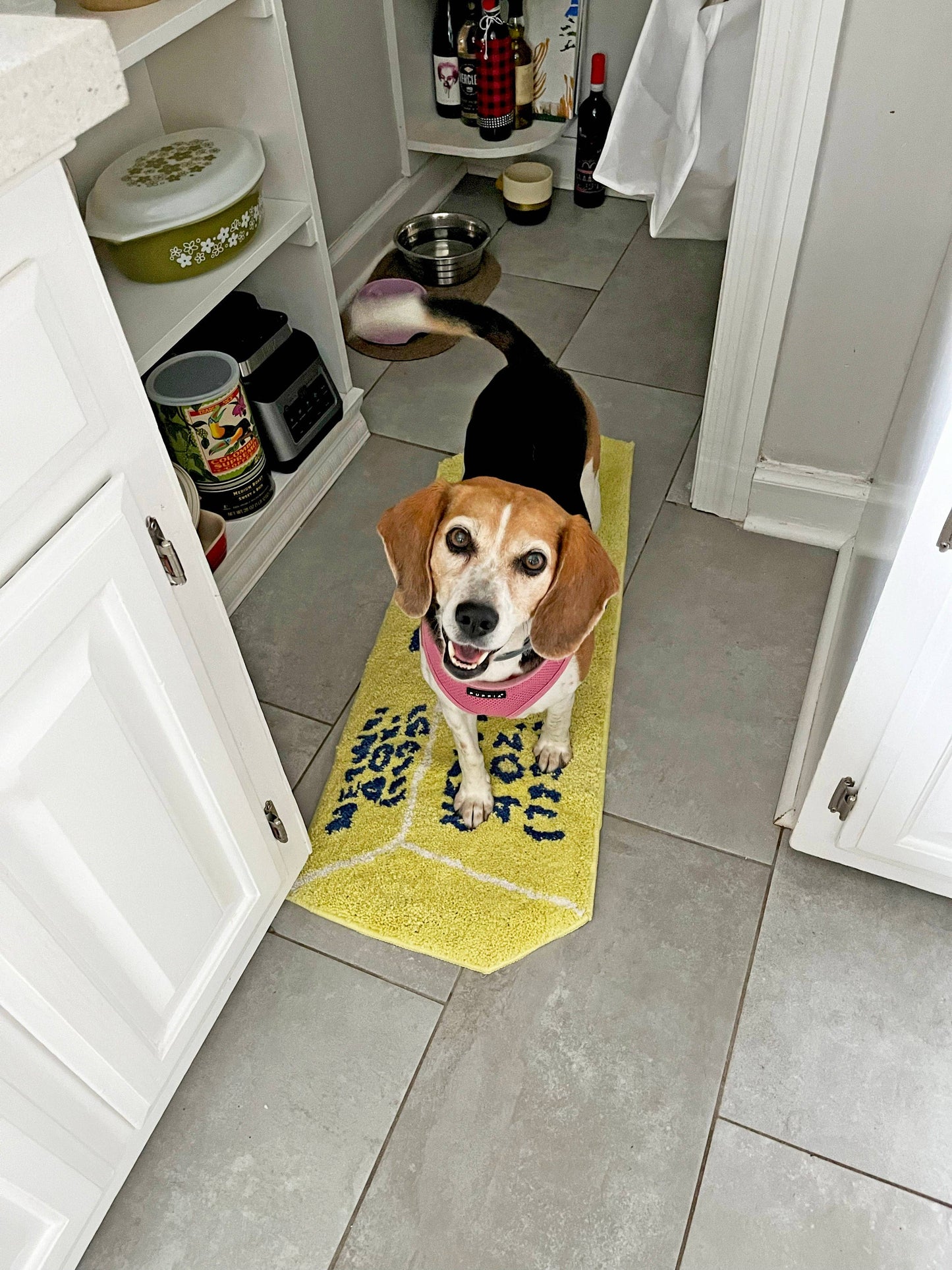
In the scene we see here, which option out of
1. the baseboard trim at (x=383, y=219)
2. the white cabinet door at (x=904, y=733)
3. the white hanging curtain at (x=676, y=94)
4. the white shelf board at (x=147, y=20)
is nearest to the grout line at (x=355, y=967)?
the white cabinet door at (x=904, y=733)

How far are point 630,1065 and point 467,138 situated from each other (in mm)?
2417

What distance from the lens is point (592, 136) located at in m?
2.79

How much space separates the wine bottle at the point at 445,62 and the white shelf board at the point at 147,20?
55.4 inches

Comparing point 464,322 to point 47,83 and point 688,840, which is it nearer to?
point 688,840

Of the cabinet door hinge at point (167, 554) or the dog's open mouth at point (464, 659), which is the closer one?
the cabinet door hinge at point (167, 554)

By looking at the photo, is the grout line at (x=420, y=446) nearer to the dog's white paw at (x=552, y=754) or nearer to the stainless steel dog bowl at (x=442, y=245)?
the stainless steel dog bowl at (x=442, y=245)

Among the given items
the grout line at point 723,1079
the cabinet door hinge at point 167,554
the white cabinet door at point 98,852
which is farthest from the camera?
the grout line at point 723,1079

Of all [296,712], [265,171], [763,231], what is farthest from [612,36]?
[296,712]

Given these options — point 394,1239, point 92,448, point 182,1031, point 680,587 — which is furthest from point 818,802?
point 92,448

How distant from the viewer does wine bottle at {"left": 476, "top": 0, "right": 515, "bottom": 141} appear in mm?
2549

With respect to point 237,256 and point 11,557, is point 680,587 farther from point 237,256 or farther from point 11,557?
point 11,557

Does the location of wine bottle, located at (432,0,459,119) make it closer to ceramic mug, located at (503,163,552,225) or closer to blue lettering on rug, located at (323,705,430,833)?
ceramic mug, located at (503,163,552,225)

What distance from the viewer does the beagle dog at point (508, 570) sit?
1221 millimetres

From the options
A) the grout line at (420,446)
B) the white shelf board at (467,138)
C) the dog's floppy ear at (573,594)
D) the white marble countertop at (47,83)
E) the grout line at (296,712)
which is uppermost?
the white marble countertop at (47,83)
